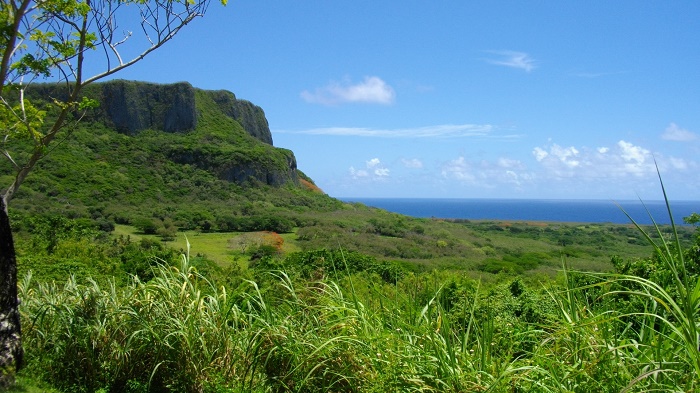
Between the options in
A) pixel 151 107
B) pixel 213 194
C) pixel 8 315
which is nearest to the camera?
pixel 8 315

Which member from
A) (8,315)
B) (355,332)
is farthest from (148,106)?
(355,332)

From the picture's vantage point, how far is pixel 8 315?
483 centimetres

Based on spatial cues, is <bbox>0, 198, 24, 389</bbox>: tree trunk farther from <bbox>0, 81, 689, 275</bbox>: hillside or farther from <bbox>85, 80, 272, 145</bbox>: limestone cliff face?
<bbox>85, 80, 272, 145</bbox>: limestone cliff face

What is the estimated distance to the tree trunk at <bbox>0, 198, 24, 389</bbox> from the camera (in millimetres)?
4730

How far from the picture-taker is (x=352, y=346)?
3428 millimetres

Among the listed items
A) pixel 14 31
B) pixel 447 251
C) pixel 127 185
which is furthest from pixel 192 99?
pixel 14 31

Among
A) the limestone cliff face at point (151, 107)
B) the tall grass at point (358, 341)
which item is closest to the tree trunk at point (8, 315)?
the tall grass at point (358, 341)

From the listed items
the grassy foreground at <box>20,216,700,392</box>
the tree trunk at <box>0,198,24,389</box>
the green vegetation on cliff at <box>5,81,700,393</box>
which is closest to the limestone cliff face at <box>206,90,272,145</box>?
the green vegetation on cliff at <box>5,81,700,393</box>

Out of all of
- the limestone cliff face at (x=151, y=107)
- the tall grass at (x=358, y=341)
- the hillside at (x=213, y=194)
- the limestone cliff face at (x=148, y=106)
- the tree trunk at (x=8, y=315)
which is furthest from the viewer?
the limestone cliff face at (x=151, y=107)

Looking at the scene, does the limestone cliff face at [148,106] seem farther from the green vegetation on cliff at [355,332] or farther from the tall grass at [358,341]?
the tall grass at [358,341]

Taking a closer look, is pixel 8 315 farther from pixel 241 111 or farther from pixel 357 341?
pixel 241 111

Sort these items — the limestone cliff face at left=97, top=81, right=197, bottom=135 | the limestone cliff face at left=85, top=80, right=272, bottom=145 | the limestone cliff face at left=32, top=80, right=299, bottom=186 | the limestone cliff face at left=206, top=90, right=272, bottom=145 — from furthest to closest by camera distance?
the limestone cliff face at left=206, top=90, right=272, bottom=145
the limestone cliff face at left=97, top=81, right=197, bottom=135
the limestone cliff face at left=85, top=80, right=272, bottom=145
the limestone cliff face at left=32, top=80, right=299, bottom=186

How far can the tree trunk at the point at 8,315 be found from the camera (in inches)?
186

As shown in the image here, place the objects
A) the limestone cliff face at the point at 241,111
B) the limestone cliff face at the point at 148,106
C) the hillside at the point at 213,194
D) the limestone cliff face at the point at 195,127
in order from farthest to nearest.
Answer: the limestone cliff face at the point at 241,111 → the limestone cliff face at the point at 148,106 → the limestone cliff face at the point at 195,127 → the hillside at the point at 213,194
